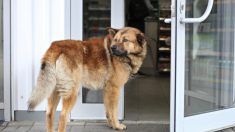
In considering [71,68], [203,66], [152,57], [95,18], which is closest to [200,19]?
[203,66]

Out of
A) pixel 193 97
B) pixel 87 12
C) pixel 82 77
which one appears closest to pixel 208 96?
pixel 193 97

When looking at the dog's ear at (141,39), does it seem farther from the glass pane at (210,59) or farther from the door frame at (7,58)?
the door frame at (7,58)

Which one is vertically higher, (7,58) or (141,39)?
(141,39)

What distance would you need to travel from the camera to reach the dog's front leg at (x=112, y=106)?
16.8 ft

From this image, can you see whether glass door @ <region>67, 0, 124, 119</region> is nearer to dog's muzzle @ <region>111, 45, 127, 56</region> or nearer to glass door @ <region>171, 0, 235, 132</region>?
dog's muzzle @ <region>111, 45, 127, 56</region>

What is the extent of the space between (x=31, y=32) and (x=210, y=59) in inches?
86.2

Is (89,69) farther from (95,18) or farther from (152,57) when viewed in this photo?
(152,57)

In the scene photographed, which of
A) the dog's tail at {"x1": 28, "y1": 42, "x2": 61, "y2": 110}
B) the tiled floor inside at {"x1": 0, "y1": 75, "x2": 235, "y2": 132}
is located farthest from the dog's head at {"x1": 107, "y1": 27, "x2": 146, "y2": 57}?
the tiled floor inside at {"x1": 0, "y1": 75, "x2": 235, "y2": 132}

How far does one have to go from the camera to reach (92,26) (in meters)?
5.68

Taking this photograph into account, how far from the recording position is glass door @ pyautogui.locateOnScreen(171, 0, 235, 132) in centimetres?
446

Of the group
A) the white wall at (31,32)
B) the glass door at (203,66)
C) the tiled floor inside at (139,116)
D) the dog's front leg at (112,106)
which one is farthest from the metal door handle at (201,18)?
the white wall at (31,32)

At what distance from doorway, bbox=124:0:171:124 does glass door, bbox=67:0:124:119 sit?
1.04 m

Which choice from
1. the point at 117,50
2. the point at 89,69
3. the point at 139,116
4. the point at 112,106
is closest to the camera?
the point at 117,50

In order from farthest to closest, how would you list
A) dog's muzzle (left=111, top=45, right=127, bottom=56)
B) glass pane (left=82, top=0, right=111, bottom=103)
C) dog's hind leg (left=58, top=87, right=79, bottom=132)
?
glass pane (left=82, top=0, right=111, bottom=103) → dog's muzzle (left=111, top=45, right=127, bottom=56) → dog's hind leg (left=58, top=87, right=79, bottom=132)
